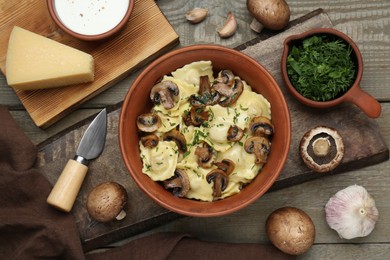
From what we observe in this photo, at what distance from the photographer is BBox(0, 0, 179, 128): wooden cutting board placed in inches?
79.2

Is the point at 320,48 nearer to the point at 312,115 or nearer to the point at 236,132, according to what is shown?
the point at 312,115

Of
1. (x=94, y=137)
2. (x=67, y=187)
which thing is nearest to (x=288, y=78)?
(x=94, y=137)

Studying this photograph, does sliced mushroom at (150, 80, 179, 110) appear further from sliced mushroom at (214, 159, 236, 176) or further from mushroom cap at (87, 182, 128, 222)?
mushroom cap at (87, 182, 128, 222)

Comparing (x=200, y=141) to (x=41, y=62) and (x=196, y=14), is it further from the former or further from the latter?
(x=41, y=62)

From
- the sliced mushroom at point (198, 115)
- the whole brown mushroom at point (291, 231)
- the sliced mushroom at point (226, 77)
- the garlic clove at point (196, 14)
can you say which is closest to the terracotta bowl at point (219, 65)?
the sliced mushroom at point (226, 77)

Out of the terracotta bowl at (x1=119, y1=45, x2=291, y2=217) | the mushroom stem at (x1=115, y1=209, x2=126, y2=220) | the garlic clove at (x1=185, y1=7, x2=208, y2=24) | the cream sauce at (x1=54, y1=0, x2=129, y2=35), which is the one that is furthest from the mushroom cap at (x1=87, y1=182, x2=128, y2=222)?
the garlic clove at (x1=185, y1=7, x2=208, y2=24)

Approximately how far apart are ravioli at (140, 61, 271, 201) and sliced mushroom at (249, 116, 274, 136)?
18mm

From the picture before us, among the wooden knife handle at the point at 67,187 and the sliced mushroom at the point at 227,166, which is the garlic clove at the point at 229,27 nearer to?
the sliced mushroom at the point at 227,166

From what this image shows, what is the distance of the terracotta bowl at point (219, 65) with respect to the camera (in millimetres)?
1647

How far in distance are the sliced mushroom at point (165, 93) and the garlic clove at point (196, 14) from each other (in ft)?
1.34

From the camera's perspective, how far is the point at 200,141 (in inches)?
67.5

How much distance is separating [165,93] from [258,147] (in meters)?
0.31

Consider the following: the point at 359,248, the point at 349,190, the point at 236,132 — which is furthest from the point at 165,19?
the point at 359,248

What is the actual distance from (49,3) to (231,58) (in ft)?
2.19
